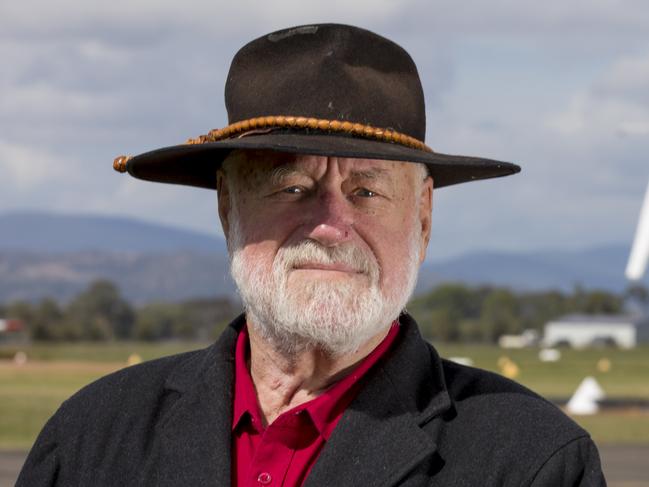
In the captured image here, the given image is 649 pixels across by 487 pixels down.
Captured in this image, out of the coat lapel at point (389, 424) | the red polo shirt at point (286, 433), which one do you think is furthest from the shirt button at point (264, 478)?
the coat lapel at point (389, 424)

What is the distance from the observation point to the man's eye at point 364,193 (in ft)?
11.8

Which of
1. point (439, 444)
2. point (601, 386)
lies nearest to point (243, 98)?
point (439, 444)

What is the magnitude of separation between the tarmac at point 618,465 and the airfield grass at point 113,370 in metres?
1.96

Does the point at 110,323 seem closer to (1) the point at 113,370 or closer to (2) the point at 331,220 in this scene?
(1) the point at 113,370

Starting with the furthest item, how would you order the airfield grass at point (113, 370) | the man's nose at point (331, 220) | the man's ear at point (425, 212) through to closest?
the airfield grass at point (113, 370), the man's ear at point (425, 212), the man's nose at point (331, 220)

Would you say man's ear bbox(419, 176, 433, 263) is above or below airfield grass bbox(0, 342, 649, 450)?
above

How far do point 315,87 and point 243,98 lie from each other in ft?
0.84

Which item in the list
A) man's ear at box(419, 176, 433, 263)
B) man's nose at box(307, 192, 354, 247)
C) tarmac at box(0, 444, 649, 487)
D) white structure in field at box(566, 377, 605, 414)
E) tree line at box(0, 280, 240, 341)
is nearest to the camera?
man's nose at box(307, 192, 354, 247)


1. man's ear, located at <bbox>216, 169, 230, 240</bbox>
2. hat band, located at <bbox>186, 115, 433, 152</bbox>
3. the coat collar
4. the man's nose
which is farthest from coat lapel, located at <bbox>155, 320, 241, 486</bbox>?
hat band, located at <bbox>186, 115, 433, 152</bbox>

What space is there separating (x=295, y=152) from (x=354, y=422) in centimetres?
68

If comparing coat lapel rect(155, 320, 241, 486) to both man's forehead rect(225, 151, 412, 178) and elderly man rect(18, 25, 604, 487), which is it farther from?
man's forehead rect(225, 151, 412, 178)

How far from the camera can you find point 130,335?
6796 inches

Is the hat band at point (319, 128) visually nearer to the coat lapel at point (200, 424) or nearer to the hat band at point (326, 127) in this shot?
the hat band at point (326, 127)

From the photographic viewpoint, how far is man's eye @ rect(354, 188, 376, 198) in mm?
3600
